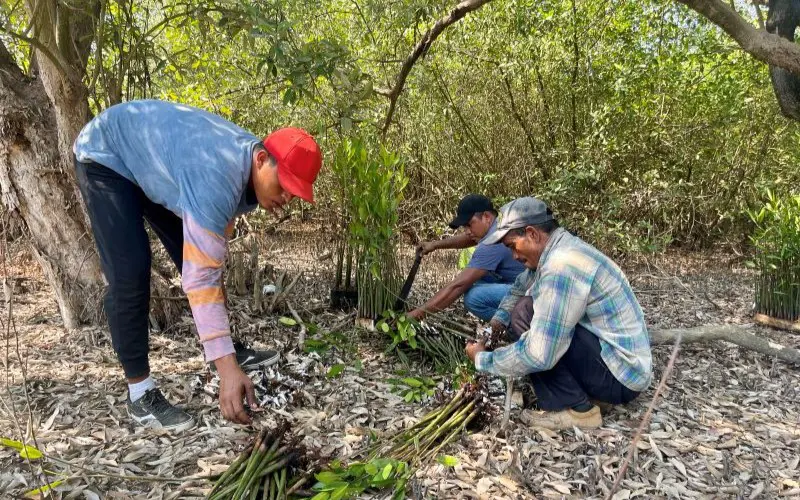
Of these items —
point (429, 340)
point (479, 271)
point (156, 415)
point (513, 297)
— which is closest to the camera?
point (156, 415)

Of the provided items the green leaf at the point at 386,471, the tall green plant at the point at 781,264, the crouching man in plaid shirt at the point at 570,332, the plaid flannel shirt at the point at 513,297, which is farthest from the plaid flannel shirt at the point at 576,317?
the tall green plant at the point at 781,264

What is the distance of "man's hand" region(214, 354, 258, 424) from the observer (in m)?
1.65

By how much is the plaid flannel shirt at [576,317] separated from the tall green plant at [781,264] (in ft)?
7.09

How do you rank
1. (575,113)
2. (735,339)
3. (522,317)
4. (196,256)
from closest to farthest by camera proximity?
(196,256) → (522,317) → (735,339) → (575,113)

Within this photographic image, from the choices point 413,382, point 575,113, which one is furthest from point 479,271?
point 575,113

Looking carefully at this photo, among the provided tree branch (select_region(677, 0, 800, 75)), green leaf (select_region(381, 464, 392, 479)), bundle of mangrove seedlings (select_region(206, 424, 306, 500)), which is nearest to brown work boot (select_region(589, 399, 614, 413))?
green leaf (select_region(381, 464, 392, 479))

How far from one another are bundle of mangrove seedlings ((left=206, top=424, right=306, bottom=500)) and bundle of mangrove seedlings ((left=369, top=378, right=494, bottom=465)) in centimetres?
34

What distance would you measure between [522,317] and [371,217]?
3.56ft

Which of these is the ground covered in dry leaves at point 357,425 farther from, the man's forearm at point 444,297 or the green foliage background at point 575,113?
the green foliage background at point 575,113

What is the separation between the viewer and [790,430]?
238cm

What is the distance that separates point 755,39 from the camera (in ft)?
11.0

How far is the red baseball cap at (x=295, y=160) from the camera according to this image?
5.85ft

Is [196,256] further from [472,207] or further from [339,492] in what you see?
[472,207]

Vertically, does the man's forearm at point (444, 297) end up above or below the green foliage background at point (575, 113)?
below
